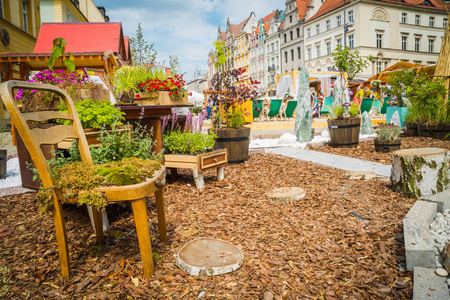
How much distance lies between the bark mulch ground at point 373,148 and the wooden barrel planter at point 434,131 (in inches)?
9.2

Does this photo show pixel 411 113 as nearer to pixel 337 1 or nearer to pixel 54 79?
pixel 54 79

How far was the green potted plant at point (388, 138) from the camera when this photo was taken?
593 cm

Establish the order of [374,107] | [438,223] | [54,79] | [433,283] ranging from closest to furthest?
1. [433,283]
2. [438,223]
3. [54,79]
4. [374,107]

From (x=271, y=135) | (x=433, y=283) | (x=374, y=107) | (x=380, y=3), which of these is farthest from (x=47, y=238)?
(x=380, y=3)

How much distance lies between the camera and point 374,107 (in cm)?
1570

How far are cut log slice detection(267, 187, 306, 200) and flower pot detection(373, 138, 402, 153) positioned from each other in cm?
338

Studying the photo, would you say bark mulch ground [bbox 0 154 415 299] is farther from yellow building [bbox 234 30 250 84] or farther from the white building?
yellow building [bbox 234 30 250 84]

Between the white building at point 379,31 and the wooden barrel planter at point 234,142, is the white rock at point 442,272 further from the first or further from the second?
the white building at point 379,31

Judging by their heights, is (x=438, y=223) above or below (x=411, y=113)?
below

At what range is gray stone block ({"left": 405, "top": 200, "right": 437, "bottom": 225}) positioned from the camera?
2334mm

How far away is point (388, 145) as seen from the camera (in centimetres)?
600

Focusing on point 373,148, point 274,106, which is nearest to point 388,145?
point 373,148

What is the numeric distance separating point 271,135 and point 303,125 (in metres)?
1.78

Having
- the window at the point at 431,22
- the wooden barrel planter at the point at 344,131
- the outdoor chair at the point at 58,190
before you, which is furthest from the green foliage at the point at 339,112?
the window at the point at 431,22
